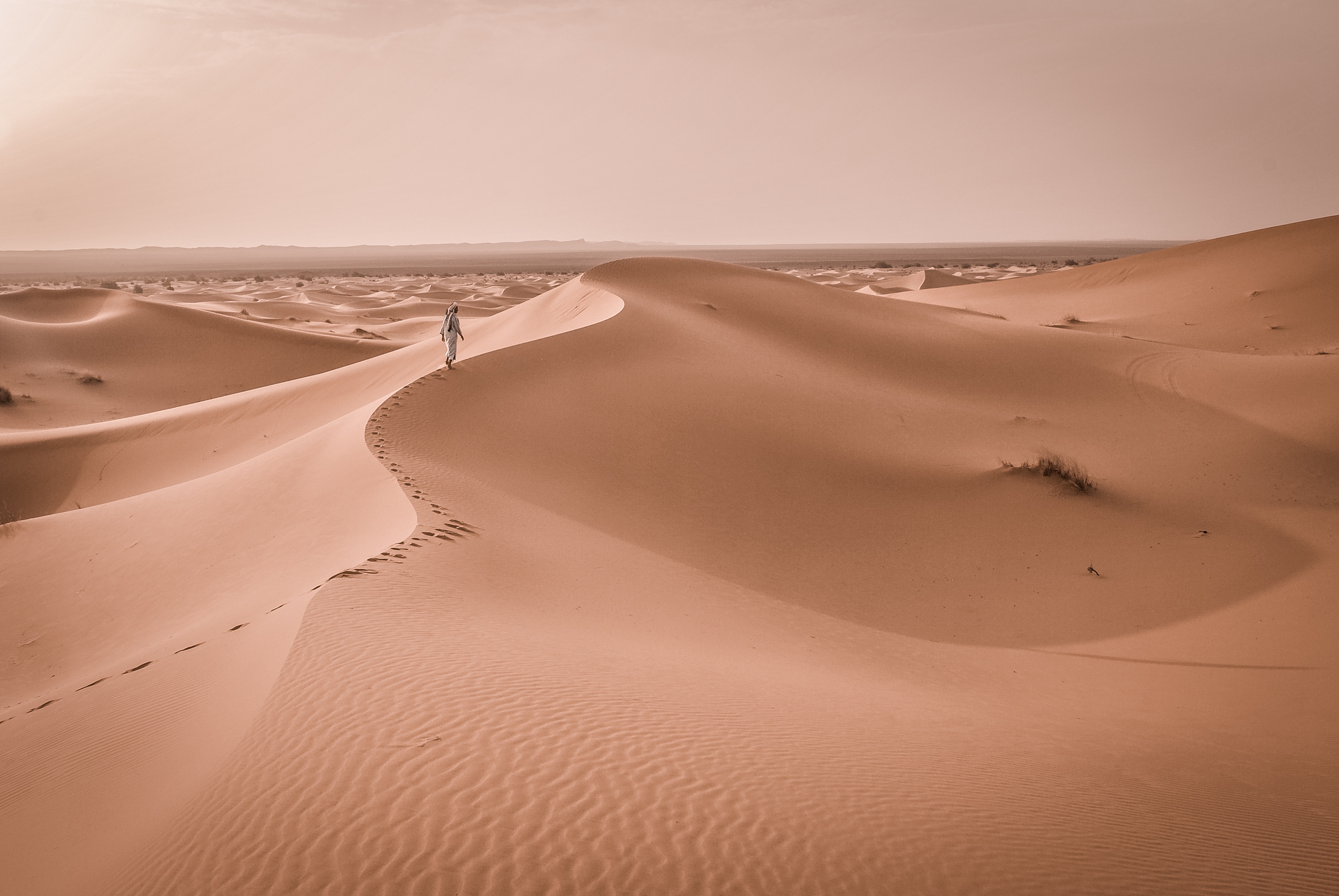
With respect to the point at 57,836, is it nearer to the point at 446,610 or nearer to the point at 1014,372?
the point at 446,610

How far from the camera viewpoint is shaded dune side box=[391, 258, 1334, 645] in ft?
27.6

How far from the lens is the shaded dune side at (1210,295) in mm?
22188

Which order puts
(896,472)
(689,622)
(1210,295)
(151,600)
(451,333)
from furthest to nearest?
(1210,295) → (451,333) → (896,472) → (151,600) → (689,622)

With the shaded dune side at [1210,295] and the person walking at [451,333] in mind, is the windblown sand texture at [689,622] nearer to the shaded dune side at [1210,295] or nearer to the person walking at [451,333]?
the person walking at [451,333]

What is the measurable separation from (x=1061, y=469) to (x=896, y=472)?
2187mm

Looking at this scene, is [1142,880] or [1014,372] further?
[1014,372]

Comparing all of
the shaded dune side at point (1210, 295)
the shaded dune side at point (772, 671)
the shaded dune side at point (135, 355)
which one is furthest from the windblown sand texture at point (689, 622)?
the shaded dune side at point (135, 355)

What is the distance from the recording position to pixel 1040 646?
7.37 m

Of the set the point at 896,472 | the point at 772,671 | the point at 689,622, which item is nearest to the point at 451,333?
the point at 896,472

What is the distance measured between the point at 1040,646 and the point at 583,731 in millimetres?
5279

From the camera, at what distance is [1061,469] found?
35.2ft

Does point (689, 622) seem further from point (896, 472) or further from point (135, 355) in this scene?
point (135, 355)

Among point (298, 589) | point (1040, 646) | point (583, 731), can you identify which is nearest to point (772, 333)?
point (1040, 646)

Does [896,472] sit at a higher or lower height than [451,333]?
lower
